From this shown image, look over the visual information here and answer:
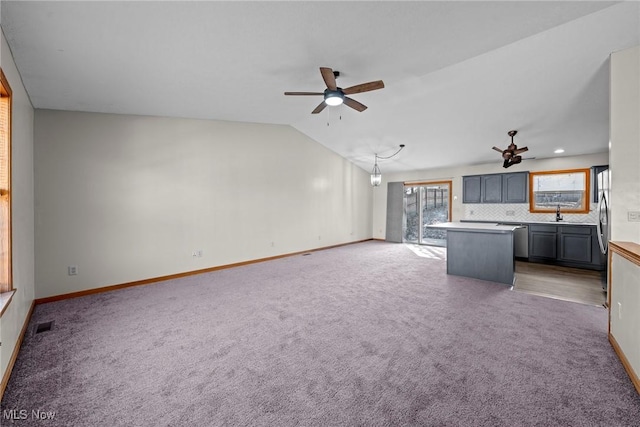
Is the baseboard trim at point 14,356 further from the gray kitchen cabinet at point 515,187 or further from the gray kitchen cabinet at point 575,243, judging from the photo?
the gray kitchen cabinet at point 515,187

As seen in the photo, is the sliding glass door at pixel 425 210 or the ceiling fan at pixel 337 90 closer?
the ceiling fan at pixel 337 90

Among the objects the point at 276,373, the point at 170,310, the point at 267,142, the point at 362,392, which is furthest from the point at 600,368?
the point at 267,142

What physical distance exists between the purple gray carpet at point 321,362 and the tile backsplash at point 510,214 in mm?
3495

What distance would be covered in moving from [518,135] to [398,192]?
12.6 ft

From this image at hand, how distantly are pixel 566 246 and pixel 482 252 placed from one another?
→ 96.0 inches

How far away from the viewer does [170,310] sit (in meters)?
3.11

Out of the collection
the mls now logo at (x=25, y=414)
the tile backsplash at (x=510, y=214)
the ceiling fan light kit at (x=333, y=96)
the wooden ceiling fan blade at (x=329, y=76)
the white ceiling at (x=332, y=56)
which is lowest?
the mls now logo at (x=25, y=414)

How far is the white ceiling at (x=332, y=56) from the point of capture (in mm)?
2111

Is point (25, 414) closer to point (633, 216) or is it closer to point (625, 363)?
point (625, 363)

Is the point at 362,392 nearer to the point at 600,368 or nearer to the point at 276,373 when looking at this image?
the point at 276,373

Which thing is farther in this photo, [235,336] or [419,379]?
[235,336]

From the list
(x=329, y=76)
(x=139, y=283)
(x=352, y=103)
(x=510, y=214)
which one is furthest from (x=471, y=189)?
(x=139, y=283)

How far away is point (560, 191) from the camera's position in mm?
5902

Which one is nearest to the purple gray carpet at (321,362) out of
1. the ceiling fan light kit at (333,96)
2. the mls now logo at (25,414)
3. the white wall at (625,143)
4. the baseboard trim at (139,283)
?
the mls now logo at (25,414)
